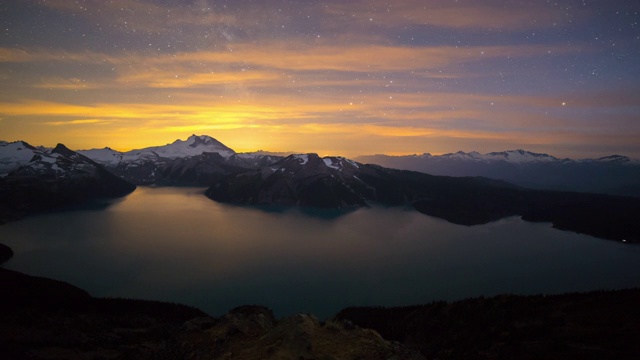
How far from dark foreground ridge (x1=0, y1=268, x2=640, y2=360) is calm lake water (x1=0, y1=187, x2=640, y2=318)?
722 inches

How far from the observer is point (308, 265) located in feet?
424

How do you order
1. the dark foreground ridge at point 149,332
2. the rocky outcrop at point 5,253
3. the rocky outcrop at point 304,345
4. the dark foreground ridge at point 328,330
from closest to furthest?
1. the rocky outcrop at point 304,345
2. the dark foreground ridge at point 149,332
3. the dark foreground ridge at point 328,330
4. the rocky outcrop at point 5,253

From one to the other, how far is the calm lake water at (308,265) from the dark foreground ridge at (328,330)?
1834 cm

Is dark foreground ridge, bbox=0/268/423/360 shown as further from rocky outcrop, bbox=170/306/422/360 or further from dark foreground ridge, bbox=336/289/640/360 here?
dark foreground ridge, bbox=336/289/640/360

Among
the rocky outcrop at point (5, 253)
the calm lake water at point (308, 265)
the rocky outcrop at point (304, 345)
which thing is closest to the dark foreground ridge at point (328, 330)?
the rocky outcrop at point (304, 345)

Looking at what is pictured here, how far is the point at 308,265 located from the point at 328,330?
101 metres

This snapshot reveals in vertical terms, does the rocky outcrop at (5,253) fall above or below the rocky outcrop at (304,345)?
below

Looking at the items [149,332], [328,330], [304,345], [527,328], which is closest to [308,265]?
[149,332]

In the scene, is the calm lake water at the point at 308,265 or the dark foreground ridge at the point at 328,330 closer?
the dark foreground ridge at the point at 328,330

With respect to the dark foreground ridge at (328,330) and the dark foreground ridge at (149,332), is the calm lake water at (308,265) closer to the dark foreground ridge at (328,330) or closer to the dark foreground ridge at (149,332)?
the dark foreground ridge at (149,332)

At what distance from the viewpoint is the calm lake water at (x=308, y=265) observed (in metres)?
101

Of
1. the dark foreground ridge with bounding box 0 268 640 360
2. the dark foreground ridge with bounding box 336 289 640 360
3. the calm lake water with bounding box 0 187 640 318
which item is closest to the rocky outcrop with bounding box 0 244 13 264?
the calm lake water with bounding box 0 187 640 318

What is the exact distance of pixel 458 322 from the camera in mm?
58438

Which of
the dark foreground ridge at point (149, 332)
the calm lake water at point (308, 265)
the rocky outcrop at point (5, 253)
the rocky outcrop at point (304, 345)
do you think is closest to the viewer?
the rocky outcrop at point (304, 345)
